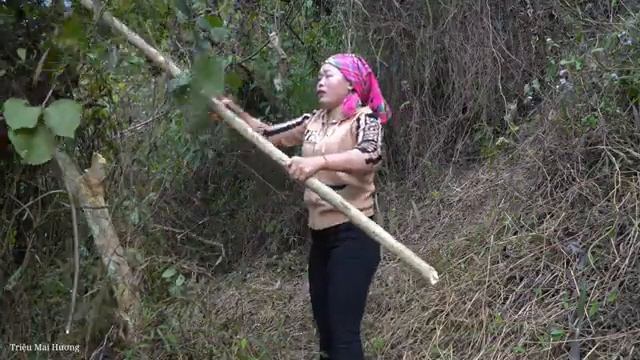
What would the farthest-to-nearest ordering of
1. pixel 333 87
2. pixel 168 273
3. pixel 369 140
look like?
pixel 168 273 → pixel 333 87 → pixel 369 140

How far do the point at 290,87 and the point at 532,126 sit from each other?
153 centimetres

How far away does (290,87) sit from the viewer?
17.0 feet

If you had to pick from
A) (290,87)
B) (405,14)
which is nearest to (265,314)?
(290,87)

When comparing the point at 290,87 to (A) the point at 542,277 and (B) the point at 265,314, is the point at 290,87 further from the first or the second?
(A) the point at 542,277

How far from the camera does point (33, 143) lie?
2.29m

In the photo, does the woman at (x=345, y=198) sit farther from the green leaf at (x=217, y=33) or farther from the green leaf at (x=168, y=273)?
the green leaf at (x=168, y=273)

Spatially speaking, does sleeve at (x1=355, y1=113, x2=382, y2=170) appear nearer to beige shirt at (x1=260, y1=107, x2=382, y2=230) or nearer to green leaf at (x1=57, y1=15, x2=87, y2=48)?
beige shirt at (x1=260, y1=107, x2=382, y2=230)

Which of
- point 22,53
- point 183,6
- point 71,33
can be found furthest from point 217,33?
point 22,53

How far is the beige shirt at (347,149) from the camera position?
3.06m

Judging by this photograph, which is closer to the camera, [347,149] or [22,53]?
[22,53]

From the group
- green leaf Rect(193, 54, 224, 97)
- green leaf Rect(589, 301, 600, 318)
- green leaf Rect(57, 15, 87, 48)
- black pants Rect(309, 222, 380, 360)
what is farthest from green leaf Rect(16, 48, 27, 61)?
green leaf Rect(589, 301, 600, 318)

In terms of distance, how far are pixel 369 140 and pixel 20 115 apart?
4.23 ft

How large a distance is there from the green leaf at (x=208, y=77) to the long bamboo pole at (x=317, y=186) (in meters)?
0.19

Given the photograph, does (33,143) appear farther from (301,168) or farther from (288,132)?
(288,132)
